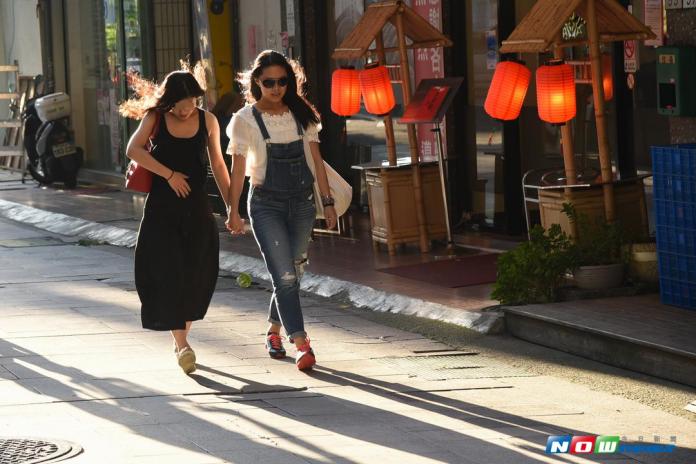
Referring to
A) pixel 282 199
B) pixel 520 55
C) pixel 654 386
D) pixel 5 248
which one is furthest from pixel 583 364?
pixel 5 248

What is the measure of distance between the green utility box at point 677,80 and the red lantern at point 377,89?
302 cm

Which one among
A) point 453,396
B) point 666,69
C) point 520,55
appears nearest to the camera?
point 453,396

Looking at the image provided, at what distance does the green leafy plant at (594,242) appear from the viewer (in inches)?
385

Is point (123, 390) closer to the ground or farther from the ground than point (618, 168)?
closer to the ground

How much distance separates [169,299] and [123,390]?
2.51ft

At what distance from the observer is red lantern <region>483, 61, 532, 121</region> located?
10500 mm

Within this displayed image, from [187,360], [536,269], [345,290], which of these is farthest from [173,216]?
[345,290]

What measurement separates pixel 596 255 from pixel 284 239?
7.93ft

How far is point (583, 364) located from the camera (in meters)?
8.55

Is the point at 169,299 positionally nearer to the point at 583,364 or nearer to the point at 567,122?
the point at 583,364

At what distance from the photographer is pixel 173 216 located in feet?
27.9

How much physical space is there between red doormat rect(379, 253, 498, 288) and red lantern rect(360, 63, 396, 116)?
1462 mm

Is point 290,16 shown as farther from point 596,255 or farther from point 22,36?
point 22,36

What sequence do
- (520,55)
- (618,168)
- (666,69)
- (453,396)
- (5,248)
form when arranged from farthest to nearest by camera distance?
(5,248)
(520,55)
(618,168)
(666,69)
(453,396)
